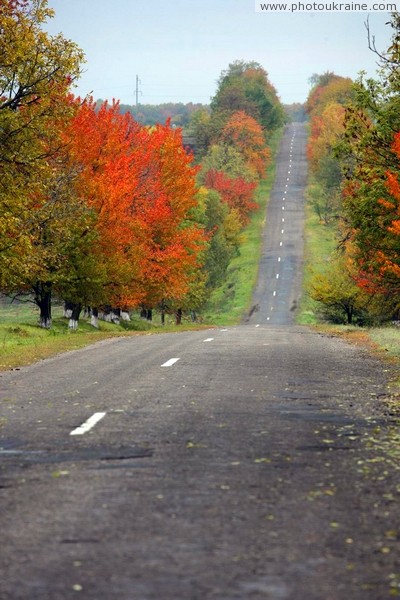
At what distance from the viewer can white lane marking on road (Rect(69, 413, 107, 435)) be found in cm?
1003

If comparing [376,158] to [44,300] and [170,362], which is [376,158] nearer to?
[170,362]

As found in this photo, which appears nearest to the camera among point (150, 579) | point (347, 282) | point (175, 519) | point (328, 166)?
point (150, 579)

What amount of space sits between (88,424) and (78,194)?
26.0 metres

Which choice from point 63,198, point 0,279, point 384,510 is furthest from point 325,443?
point 63,198

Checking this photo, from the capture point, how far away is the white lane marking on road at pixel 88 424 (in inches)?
395

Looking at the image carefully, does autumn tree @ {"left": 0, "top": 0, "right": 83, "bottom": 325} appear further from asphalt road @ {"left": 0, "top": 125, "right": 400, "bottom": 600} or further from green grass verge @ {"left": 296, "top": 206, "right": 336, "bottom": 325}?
green grass verge @ {"left": 296, "top": 206, "right": 336, "bottom": 325}

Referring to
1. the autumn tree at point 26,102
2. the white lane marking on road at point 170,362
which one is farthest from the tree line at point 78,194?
the white lane marking on road at point 170,362

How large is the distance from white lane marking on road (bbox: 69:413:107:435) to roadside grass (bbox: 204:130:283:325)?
2350 inches

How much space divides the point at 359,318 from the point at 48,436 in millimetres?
52047

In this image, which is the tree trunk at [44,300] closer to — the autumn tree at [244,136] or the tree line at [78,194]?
the tree line at [78,194]

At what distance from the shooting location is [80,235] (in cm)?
3522

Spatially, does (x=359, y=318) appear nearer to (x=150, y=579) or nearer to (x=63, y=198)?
(x=63, y=198)

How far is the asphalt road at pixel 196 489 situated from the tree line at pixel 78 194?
11.5 metres

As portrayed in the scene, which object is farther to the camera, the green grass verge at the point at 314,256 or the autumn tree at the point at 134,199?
the green grass verge at the point at 314,256
